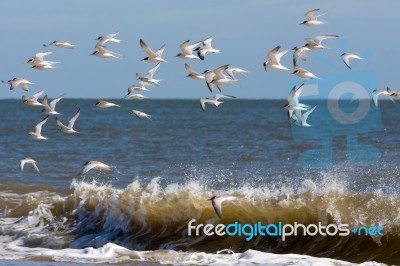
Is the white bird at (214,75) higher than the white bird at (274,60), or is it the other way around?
the white bird at (274,60)

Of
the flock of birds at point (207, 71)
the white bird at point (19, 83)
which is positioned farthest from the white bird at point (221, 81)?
the white bird at point (19, 83)

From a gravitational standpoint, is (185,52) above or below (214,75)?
above

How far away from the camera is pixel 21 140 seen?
117ft

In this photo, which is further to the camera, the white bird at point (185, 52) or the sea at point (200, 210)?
the white bird at point (185, 52)

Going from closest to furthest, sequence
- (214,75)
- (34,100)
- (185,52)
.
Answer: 1. (214,75)
2. (185,52)
3. (34,100)

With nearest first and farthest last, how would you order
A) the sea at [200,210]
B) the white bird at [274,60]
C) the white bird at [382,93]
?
the sea at [200,210], the white bird at [274,60], the white bird at [382,93]

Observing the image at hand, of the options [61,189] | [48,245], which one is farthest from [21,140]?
[48,245]

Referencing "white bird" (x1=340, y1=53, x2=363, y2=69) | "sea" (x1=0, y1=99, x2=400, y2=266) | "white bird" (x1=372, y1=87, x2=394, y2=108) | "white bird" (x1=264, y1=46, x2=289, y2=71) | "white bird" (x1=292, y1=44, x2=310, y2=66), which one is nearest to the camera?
"sea" (x1=0, y1=99, x2=400, y2=266)

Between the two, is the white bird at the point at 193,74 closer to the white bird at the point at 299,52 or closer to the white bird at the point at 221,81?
the white bird at the point at 221,81

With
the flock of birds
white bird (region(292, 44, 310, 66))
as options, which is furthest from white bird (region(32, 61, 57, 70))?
white bird (region(292, 44, 310, 66))

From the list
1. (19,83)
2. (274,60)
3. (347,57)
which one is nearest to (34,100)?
(19,83)

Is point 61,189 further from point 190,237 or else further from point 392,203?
point 392,203

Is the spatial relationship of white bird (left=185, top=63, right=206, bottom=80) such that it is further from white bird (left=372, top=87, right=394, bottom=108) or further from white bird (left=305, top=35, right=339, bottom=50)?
white bird (left=372, top=87, right=394, bottom=108)

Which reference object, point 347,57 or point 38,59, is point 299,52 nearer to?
point 347,57
